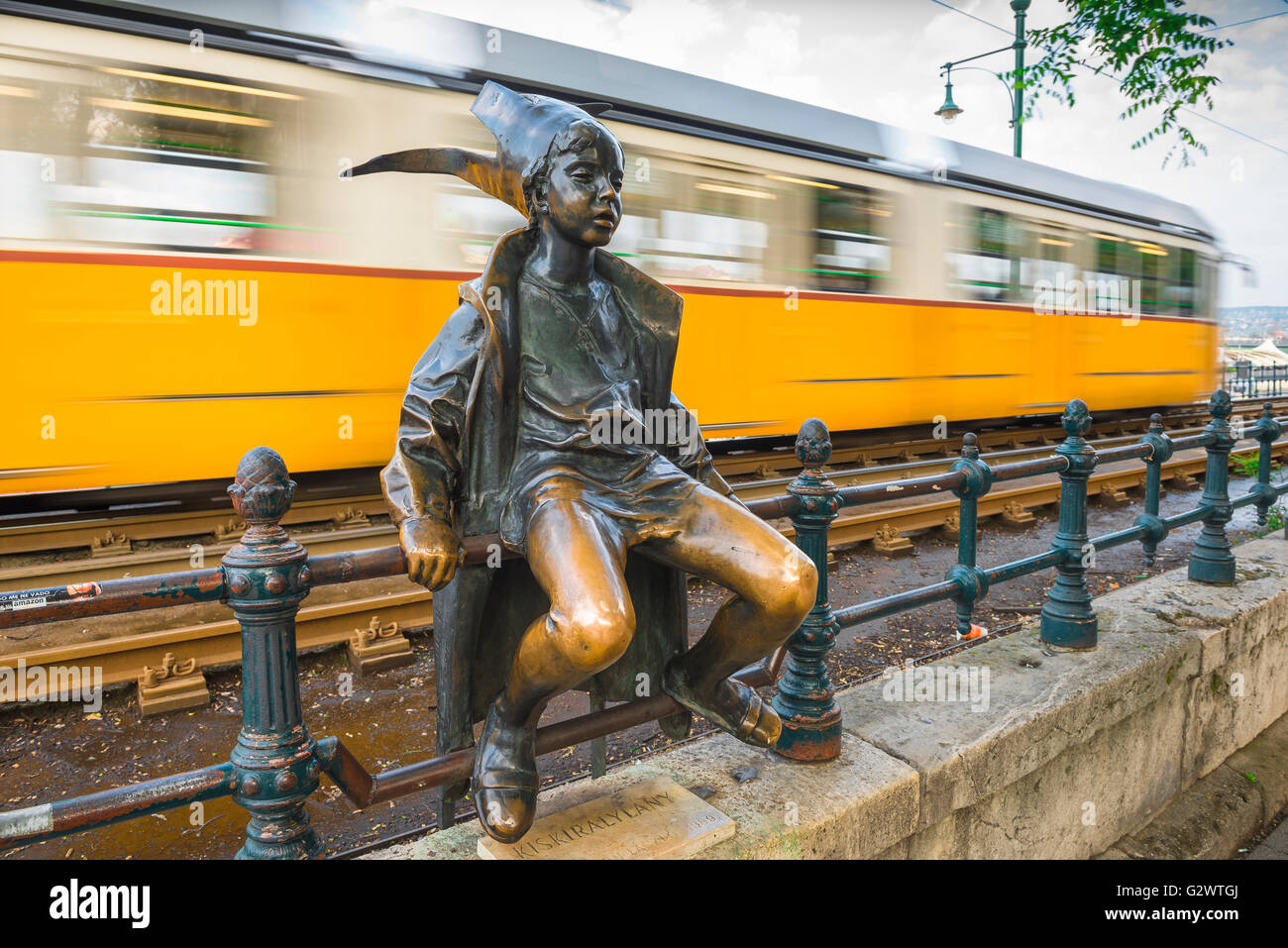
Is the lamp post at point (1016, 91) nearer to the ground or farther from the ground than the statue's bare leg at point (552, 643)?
farther from the ground

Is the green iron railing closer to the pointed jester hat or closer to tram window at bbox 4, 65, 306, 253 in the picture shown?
the pointed jester hat

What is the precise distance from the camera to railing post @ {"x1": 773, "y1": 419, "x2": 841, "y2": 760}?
2551 mm

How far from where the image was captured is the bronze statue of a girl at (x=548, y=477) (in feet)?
6.18

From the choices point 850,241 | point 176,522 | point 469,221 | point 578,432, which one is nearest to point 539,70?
point 469,221

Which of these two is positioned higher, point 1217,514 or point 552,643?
point 552,643

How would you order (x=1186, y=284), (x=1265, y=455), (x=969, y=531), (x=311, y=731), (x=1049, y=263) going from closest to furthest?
1. (x=969, y=531)
2. (x=311, y=731)
3. (x=1265, y=455)
4. (x=1049, y=263)
5. (x=1186, y=284)

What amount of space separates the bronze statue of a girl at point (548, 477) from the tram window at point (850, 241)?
6.44 m

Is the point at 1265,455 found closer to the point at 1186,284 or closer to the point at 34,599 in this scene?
the point at 34,599

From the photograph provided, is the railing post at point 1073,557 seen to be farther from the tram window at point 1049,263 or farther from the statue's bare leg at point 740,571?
the tram window at point 1049,263

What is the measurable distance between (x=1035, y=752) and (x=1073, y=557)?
1091mm

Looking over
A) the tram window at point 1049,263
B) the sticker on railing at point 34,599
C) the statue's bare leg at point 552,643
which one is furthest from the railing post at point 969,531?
the tram window at point 1049,263

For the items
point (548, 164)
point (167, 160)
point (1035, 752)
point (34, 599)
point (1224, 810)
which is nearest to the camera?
point (34, 599)

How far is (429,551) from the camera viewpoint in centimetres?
176

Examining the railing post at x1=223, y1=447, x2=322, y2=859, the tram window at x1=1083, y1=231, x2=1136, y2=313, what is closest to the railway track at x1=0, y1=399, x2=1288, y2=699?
the railing post at x1=223, y1=447, x2=322, y2=859
